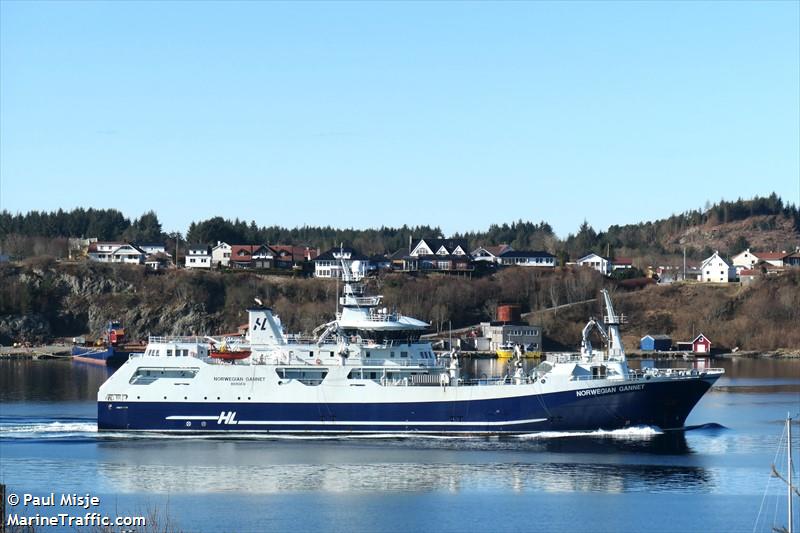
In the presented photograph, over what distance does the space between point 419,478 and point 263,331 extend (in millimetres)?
12909

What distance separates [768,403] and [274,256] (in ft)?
250

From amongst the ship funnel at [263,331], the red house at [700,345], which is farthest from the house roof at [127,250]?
the ship funnel at [263,331]

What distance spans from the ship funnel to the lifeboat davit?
622 millimetres

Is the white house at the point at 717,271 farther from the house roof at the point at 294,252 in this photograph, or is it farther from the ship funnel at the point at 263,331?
the ship funnel at the point at 263,331

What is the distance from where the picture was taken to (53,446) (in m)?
46.8

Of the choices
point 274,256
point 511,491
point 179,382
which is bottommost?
point 511,491

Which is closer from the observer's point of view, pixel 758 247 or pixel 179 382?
pixel 179 382

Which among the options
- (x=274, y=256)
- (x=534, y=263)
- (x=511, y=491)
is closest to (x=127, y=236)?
(x=274, y=256)

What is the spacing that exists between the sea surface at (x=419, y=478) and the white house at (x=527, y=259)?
78.6 m

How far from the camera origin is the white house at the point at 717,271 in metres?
127

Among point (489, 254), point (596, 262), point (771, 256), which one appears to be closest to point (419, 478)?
point (596, 262)

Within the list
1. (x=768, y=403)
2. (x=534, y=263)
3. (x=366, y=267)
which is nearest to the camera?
(x=768, y=403)

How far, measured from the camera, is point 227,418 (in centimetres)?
4941

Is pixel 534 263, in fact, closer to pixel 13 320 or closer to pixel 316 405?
pixel 13 320
